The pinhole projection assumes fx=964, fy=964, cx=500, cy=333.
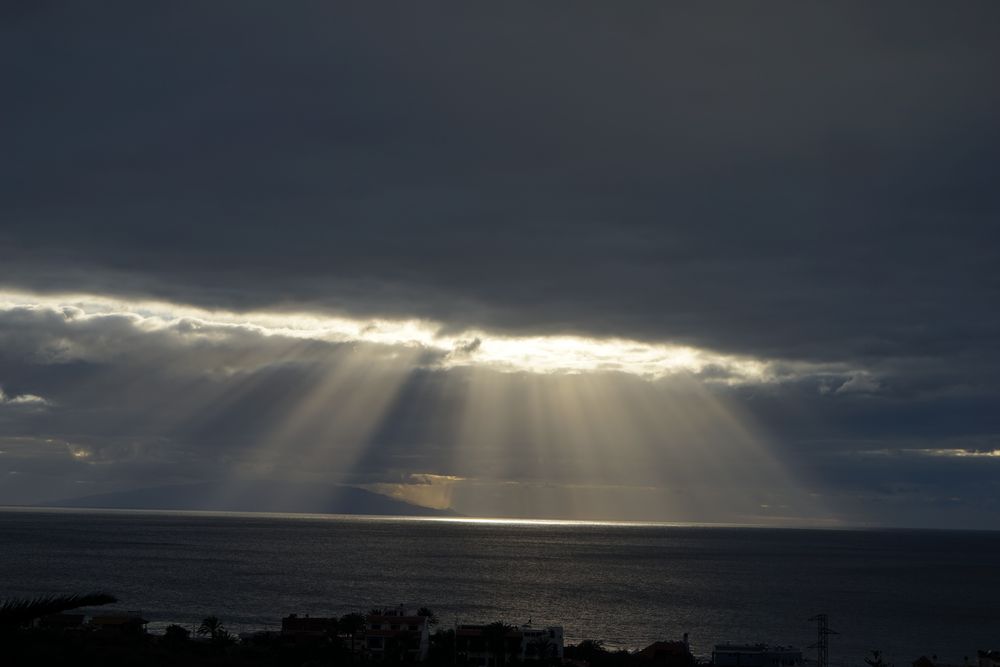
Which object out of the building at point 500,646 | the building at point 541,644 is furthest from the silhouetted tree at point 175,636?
the building at point 541,644

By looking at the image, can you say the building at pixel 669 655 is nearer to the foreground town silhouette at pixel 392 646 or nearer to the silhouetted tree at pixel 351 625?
the foreground town silhouette at pixel 392 646

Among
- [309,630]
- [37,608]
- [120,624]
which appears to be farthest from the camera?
[120,624]

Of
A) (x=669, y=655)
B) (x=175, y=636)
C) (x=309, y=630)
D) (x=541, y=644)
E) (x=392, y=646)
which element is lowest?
(x=669, y=655)

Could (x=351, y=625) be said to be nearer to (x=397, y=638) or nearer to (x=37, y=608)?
(x=397, y=638)

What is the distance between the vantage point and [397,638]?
77125 millimetres

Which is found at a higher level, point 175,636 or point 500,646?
point 175,636

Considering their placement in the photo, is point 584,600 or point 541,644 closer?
point 541,644

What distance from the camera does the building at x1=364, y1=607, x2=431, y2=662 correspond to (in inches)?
2970

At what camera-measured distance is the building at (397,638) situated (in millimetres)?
75438

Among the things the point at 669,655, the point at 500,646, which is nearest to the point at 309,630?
the point at 500,646

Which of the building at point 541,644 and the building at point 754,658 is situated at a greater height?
the building at point 541,644

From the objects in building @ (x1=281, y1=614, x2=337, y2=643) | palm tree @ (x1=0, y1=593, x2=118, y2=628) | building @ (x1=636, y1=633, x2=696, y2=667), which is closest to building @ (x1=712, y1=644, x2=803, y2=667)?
building @ (x1=636, y1=633, x2=696, y2=667)

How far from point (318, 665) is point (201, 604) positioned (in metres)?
79.8

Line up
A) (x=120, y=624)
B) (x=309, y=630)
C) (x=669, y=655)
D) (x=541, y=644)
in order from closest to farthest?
(x=541, y=644)
(x=309, y=630)
(x=669, y=655)
(x=120, y=624)
